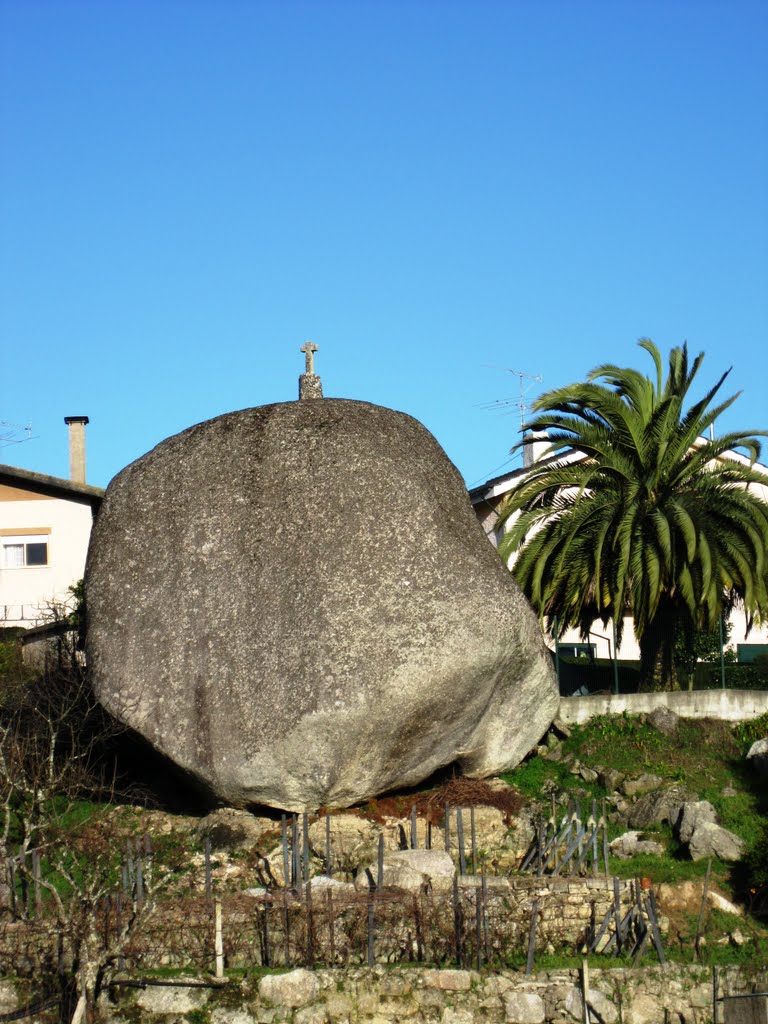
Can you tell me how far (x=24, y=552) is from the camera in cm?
3775

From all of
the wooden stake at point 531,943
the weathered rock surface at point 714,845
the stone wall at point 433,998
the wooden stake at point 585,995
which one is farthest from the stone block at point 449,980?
the weathered rock surface at point 714,845

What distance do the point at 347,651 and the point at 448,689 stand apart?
1686mm

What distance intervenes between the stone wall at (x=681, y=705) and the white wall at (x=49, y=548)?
14.0m

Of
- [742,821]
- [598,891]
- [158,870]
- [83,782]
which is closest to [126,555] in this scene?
[83,782]

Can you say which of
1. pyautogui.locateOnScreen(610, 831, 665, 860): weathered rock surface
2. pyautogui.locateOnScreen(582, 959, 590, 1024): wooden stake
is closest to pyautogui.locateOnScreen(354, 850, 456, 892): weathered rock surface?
pyautogui.locateOnScreen(582, 959, 590, 1024): wooden stake

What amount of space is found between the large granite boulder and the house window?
12320mm

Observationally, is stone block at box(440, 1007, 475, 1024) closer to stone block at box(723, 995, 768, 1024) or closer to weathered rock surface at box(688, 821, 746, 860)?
stone block at box(723, 995, 768, 1024)

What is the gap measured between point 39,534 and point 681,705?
55.7 ft

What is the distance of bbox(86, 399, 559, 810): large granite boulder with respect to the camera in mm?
23125

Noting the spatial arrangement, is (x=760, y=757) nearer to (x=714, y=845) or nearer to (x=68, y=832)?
(x=714, y=845)

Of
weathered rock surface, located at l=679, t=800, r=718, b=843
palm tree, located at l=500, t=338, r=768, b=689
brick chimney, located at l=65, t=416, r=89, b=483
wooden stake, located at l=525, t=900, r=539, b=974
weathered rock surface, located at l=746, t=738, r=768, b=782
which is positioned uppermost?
brick chimney, located at l=65, t=416, r=89, b=483

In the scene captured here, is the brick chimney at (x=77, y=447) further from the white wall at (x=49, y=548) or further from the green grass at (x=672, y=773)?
the green grass at (x=672, y=773)

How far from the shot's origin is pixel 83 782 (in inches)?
969

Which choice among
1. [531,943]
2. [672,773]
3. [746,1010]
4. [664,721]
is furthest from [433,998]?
[664,721]
